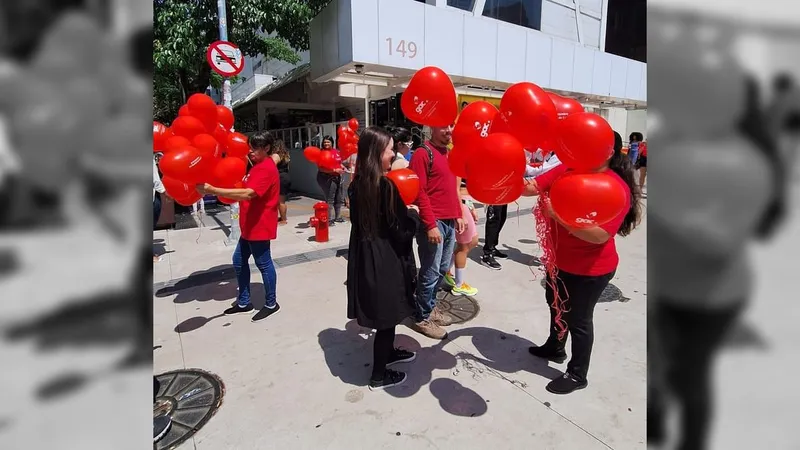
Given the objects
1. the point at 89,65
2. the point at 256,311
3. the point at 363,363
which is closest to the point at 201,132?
the point at 256,311

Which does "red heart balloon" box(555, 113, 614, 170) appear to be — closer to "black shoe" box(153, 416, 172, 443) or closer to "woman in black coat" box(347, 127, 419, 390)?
"woman in black coat" box(347, 127, 419, 390)

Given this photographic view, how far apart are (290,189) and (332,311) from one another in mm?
10868

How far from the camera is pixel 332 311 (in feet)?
13.0

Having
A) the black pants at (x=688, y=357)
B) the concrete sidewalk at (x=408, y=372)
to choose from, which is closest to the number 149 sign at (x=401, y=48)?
the concrete sidewalk at (x=408, y=372)

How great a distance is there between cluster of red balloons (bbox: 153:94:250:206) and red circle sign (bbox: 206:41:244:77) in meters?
2.05

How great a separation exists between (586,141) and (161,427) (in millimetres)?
2713

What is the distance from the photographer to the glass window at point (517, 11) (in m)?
11.2

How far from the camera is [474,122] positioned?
273 centimetres

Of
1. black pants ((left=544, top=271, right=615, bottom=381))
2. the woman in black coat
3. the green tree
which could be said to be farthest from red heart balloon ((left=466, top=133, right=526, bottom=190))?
the green tree

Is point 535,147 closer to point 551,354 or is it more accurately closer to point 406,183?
point 406,183

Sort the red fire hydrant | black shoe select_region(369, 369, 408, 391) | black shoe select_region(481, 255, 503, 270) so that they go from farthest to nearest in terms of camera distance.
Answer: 1. the red fire hydrant
2. black shoe select_region(481, 255, 503, 270)
3. black shoe select_region(369, 369, 408, 391)

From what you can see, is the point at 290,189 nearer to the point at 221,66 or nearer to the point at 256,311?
the point at 221,66

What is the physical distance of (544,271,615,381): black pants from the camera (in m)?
2.47

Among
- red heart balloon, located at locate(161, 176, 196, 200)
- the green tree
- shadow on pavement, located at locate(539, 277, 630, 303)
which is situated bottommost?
shadow on pavement, located at locate(539, 277, 630, 303)
